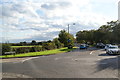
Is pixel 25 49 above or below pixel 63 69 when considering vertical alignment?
above

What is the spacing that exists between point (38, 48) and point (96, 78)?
28.6 m

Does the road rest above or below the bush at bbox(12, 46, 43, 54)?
below

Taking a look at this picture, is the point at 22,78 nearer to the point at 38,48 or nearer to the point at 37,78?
the point at 37,78

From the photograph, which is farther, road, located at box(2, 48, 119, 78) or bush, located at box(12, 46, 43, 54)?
bush, located at box(12, 46, 43, 54)

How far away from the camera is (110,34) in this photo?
63344 millimetres

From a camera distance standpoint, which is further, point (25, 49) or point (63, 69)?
point (25, 49)

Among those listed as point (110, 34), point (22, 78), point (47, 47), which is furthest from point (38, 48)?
point (110, 34)

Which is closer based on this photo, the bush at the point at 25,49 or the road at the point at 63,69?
the road at the point at 63,69

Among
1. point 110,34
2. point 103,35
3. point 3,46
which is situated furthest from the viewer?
point 103,35

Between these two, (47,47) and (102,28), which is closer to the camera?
(47,47)

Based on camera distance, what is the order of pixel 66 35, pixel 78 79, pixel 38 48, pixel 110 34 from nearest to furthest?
pixel 78 79, pixel 38 48, pixel 66 35, pixel 110 34

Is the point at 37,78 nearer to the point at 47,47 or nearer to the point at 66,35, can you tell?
the point at 47,47

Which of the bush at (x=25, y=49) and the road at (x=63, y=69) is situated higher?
the bush at (x=25, y=49)

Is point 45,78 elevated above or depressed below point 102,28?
below
